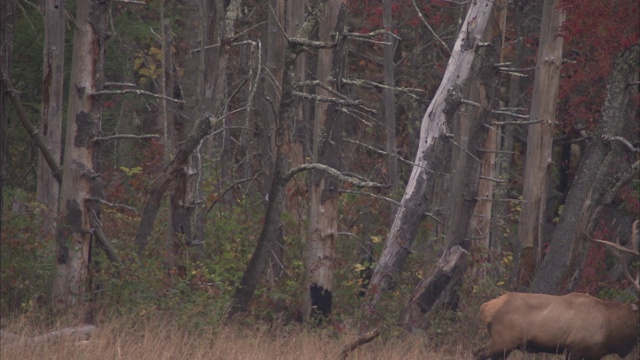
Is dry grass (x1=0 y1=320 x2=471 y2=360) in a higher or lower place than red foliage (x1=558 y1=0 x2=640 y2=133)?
lower

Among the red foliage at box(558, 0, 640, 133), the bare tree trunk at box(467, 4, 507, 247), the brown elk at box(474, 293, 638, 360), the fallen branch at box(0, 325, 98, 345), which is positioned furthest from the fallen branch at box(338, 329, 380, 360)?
the bare tree trunk at box(467, 4, 507, 247)

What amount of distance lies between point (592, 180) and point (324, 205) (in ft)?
12.4

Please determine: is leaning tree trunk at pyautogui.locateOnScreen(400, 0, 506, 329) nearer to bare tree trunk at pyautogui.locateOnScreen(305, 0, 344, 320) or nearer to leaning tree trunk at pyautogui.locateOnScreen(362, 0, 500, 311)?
leaning tree trunk at pyautogui.locateOnScreen(362, 0, 500, 311)

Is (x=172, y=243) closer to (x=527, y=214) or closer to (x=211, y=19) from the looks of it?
(x=211, y=19)

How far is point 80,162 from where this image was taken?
42.1 ft

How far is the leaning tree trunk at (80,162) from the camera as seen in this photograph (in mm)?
12594

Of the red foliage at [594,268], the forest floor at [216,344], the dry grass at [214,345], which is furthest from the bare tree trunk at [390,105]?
the dry grass at [214,345]

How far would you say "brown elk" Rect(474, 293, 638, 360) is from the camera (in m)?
11.5

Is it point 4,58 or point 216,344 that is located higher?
point 4,58

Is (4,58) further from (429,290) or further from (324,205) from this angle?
(429,290)

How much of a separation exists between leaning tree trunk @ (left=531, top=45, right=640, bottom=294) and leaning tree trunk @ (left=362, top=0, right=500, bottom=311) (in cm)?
188

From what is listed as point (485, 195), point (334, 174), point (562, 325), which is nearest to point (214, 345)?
point (334, 174)

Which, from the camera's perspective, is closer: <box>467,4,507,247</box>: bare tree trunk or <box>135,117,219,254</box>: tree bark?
<box>135,117,219,254</box>: tree bark

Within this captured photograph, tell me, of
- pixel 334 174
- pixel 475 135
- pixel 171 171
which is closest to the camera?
pixel 334 174
